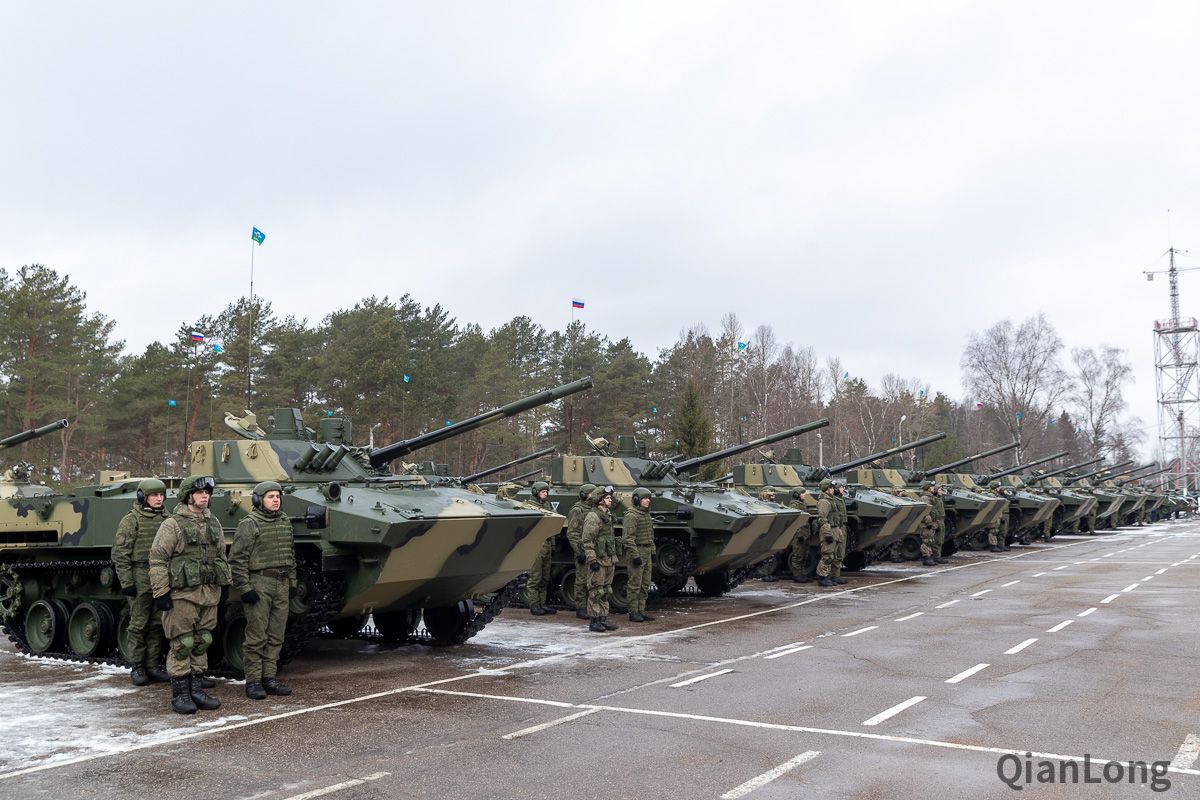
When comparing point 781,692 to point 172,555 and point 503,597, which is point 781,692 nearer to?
point 503,597

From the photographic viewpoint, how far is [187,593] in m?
8.28

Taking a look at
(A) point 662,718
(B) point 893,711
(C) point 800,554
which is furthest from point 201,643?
(C) point 800,554

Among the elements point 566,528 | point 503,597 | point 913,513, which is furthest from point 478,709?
point 913,513

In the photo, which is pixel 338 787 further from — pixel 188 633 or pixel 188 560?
pixel 188 560

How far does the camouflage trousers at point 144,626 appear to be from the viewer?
9.47 meters

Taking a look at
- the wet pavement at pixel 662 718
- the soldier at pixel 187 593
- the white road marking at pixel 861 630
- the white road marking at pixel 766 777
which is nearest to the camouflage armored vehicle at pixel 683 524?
→ the wet pavement at pixel 662 718

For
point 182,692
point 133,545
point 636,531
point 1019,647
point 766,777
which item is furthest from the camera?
point 636,531

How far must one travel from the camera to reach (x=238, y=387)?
36.2 m

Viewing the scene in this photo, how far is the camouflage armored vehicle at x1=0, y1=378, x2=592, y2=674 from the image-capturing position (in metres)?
9.80

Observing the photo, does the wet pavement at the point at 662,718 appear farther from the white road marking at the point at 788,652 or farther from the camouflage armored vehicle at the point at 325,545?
the camouflage armored vehicle at the point at 325,545

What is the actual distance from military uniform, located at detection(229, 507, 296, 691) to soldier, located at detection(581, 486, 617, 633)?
470 centimetres

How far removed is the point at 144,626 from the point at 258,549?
1.66 meters

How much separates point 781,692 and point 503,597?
4174 mm

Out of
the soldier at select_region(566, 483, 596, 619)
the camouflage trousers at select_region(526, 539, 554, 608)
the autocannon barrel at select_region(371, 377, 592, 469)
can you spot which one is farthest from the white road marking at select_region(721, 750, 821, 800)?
the camouflage trousers at select_region(526, 539, 554, 608)
